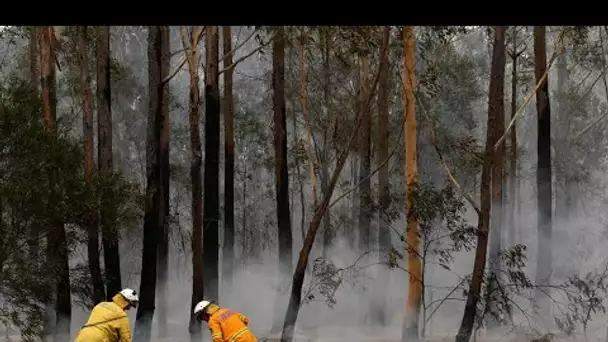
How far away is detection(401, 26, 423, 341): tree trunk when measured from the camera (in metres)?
17.3

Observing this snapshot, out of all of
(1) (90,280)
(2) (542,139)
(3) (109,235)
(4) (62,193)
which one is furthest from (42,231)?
(2) (542,139)

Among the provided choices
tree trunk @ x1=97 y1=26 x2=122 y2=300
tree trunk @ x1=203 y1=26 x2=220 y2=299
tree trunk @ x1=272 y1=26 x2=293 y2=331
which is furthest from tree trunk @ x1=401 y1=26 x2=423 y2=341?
tree trunk @ x1=97 y1=26 x2=122 y2=300

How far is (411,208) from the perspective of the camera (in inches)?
699

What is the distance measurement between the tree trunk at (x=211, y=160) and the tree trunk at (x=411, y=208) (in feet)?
12.5

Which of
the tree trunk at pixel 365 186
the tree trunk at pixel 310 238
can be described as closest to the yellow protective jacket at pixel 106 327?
the tree trunk at pixel 310 238

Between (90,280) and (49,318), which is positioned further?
(90,280)

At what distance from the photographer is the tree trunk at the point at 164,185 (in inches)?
739

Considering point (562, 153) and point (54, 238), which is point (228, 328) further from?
point (562, 153)

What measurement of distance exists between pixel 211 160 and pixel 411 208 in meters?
4.17

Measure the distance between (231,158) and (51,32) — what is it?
6.59 m

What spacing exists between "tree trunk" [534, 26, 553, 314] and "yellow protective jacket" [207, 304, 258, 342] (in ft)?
42.5
